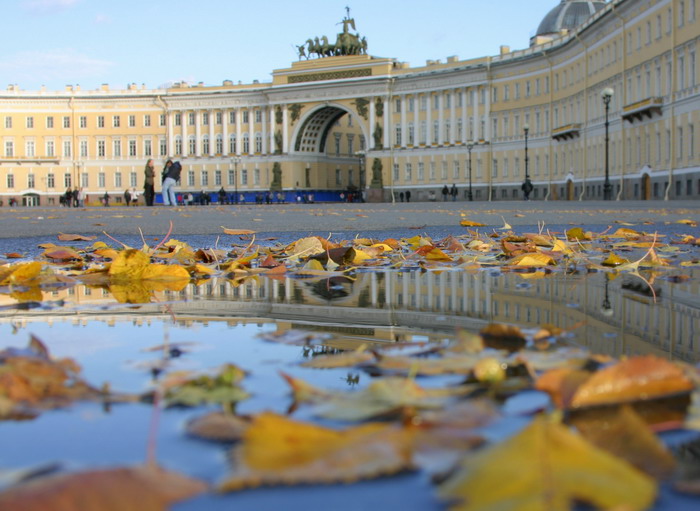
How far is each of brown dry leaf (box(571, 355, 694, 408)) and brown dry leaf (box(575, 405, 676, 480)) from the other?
0.04 metres

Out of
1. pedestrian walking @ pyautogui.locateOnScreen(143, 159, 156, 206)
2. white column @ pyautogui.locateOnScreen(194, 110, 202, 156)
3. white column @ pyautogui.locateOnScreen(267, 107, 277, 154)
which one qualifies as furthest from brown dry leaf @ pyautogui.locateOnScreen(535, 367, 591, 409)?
white column @ pyautogui.locateOnScreen(194, 110, 202, 156)

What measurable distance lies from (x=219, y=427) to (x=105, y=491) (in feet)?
A: 1.05

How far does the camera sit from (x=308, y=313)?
8.01 feet

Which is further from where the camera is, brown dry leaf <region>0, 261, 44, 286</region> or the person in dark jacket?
the person in dark jacket

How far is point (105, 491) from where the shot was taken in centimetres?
80

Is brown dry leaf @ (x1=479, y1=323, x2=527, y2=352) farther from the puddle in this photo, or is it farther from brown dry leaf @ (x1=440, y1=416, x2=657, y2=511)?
brown dry leaf @ (x1=440, y1=416, x2=657, y2=511)

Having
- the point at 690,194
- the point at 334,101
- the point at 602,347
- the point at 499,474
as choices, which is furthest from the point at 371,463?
the point at 334,101

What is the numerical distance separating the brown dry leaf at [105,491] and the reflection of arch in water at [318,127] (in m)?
74.5

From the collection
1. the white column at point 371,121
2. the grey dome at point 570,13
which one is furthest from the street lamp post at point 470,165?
the grey dome at point 570,13

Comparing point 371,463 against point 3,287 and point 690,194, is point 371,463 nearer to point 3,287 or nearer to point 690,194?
point 3,287

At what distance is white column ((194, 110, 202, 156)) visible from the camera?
3254 inches

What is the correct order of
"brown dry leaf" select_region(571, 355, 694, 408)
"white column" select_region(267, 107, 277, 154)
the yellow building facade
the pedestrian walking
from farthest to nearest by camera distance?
"white column" select_region(267, 107, 277, 154) → the yellow building facade → the pedestrian walking → "brown dry leaf" select_region(571, 355, 694, 408)

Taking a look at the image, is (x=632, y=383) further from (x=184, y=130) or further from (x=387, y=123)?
(x=184, y=130)

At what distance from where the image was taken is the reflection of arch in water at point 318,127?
76062 mm
